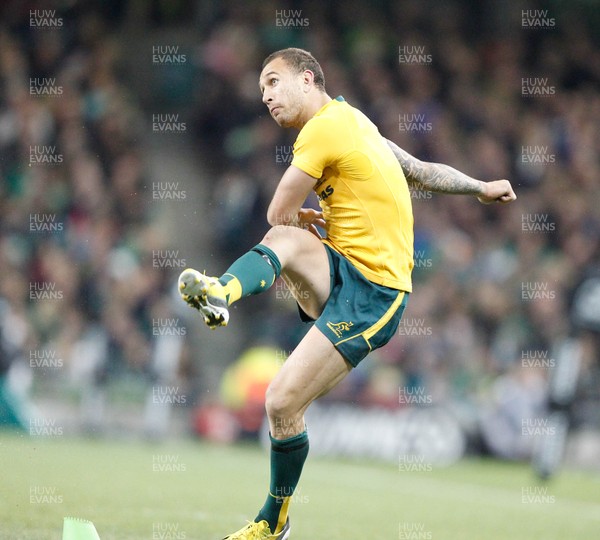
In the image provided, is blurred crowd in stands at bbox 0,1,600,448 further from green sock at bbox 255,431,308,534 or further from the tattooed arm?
green sock at bbox 255,431,308,534

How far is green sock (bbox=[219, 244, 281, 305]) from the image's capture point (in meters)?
4.69

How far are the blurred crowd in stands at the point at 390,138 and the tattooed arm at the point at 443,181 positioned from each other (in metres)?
6.31

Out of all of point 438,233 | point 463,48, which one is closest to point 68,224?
point 438,233

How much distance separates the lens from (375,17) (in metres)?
15.9

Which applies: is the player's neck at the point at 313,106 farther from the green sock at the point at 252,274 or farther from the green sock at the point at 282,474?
the green sock at the point at 282,474

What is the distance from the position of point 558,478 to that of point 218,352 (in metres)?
5.18

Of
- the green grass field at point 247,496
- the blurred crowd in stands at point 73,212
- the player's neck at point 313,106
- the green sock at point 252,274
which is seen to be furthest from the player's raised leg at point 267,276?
the blurred crowd in stands at point 73,212

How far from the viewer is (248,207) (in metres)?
13.9

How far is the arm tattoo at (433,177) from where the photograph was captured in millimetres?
5496

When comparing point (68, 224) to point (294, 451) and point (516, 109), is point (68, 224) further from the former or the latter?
point (294, 451)

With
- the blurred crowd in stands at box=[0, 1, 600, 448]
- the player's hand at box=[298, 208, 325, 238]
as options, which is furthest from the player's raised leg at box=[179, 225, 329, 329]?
the blurred crowd in stands at box=[0, 1, 600, 448]

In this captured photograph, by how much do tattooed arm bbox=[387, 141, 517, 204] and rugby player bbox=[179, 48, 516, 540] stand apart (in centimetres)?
19

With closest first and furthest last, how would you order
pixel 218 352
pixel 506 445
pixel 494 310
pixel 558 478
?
pixel 558 478 < pixel 506 445 < pixel 494 310 < pixel 218 352

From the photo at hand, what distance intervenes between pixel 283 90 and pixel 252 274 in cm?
99
